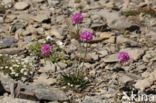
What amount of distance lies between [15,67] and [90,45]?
247 centimetres

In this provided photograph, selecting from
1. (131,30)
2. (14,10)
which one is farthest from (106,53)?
(14,10)

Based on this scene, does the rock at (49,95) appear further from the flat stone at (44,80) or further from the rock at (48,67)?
the rock at (48,67)

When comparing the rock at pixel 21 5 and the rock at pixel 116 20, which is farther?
the rock at pixel 21 5

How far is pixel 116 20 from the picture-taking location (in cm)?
1226

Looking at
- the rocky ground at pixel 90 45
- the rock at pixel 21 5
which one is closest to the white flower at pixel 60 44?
the rocky ground at pixel 90 45

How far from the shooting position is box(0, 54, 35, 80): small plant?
9.22m

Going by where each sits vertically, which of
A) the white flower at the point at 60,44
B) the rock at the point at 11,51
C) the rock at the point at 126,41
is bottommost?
the rock at the point at 126,41

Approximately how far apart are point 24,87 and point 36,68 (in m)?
1.36

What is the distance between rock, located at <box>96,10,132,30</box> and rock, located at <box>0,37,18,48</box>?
2996 millimetres

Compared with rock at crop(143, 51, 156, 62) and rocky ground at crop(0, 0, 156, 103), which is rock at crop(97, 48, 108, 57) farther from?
rock at crop(143, 51, 156, 62)

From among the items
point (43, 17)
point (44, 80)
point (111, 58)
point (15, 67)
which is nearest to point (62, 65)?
point (44, 80)

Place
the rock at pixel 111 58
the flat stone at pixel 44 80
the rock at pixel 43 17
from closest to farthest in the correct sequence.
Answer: the flat stone at pixel 44 80, the rock at pixel 111 58, the rock at pixel 43 17

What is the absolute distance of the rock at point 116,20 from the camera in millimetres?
12039

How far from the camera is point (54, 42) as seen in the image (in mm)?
11047
